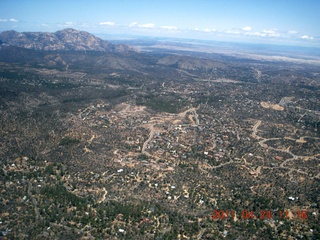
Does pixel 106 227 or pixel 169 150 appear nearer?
pixel 106 227

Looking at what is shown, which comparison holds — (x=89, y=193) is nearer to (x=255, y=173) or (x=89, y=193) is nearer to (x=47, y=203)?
(x=47, y=203)

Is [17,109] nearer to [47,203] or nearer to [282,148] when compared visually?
[47,203]

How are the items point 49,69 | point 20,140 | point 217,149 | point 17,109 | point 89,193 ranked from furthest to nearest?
point 49,69 → point 17,109 → point 217,149 → point 20,140 → point 89,193

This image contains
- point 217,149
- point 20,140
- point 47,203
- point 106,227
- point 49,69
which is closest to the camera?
point 106,227

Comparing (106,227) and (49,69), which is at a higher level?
(49,69)

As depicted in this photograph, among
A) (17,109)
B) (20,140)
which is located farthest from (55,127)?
(17,109)

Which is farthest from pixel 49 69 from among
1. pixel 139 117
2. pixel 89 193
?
pixel 89 193
